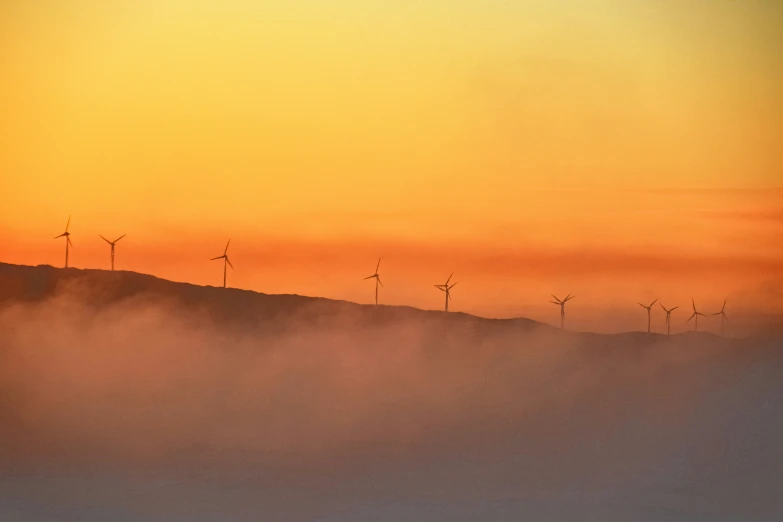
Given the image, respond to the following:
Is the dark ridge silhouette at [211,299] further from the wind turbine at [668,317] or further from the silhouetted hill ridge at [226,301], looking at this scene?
the wind turbine at [668,317]

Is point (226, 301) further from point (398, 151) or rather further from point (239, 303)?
point (398, 151)

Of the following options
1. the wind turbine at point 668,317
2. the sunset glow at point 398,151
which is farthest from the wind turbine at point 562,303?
the wind turbine at point 668,317

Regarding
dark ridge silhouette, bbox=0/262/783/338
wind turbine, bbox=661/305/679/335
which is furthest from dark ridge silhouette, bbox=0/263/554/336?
wind turbine, bbox=661/305/679/335

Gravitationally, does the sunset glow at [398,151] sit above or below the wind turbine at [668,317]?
above

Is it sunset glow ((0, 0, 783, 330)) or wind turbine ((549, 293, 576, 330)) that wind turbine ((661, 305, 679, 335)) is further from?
wind turbine ((549, 293, 576, 330))

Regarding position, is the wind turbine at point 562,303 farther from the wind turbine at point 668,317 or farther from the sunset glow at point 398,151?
the wind turbine at point 668,317

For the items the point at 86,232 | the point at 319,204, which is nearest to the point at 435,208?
the point at 319,204

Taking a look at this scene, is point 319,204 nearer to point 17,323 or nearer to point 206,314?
point 206,314

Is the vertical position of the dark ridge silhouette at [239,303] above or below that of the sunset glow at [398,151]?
below

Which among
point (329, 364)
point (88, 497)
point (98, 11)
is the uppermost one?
point (98, 11)

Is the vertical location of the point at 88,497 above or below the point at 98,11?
below

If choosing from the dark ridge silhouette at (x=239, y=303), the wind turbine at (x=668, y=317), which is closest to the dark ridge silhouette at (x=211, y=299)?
the dark ridge silhouette at (x=239, y=303)
